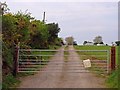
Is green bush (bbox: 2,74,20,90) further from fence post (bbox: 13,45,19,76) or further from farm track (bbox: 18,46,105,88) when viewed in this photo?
fence post (bbox: 13,45,19,76)

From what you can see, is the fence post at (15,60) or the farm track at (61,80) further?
the fence post at (15,60)

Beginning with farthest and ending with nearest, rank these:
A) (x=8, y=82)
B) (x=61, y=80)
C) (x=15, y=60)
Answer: (x=15, y=60), (x=61, y=80), (x=8, y=82)

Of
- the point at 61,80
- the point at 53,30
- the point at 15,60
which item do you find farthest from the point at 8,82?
the point at 53,30

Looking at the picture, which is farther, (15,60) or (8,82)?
(15,60)

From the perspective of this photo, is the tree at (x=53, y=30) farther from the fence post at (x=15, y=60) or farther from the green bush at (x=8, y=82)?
the green bush at (x=8, y=82)

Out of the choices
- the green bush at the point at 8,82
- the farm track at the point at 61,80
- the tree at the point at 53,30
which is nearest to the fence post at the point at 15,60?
the farm track at the point at 61,80

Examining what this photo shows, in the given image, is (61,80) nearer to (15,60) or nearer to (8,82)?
(8,82)

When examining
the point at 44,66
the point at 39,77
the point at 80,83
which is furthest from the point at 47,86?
the point at 44,66

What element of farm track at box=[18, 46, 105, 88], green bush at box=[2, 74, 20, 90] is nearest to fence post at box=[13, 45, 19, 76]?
farm track at box=[18, 46, 105, 88]

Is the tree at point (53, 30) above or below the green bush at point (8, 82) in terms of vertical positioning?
above

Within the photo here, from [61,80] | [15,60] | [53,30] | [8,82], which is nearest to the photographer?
[8,82]

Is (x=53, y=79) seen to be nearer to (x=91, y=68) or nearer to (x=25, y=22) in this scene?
(x=91, y=68)

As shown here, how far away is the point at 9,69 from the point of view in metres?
16.6

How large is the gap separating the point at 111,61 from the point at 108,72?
59 centimetres
